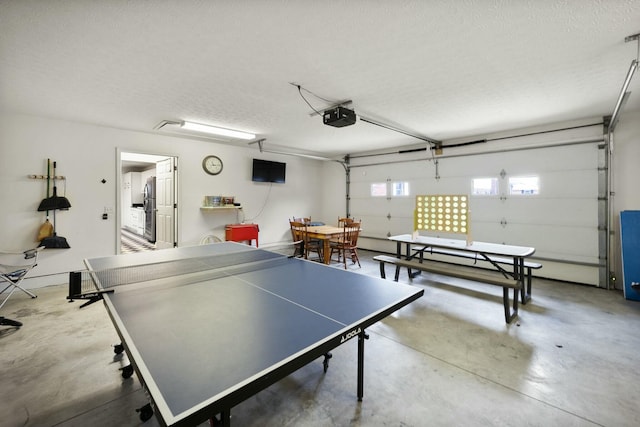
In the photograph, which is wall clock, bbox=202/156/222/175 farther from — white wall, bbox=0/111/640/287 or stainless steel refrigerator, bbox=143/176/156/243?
stainless steel refrigerator, bbox=143/176/156/243

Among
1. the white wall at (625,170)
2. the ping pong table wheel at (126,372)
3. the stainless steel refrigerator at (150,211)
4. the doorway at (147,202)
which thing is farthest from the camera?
the stainless steel refrigerator at (150,211)

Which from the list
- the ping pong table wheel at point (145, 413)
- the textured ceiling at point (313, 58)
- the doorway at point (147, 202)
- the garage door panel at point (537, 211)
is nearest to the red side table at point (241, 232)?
the doorway at point (147, 202)

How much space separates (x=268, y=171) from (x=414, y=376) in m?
5.87

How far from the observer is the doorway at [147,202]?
18.6 feet

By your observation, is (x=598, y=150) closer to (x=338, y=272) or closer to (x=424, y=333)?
(x=424, y=333)

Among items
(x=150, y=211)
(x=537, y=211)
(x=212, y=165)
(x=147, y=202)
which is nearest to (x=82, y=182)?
(x=212, y=165)

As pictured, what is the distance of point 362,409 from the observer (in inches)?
71.4

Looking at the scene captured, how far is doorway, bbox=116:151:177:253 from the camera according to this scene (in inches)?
223

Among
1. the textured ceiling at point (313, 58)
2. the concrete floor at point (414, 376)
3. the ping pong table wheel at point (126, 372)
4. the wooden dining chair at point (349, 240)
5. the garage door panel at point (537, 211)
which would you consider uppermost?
the textured ceiling at point (313, 58)

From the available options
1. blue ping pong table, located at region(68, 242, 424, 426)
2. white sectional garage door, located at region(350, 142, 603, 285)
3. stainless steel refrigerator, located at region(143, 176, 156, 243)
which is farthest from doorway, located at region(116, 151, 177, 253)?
white sectional garage door, located at region(350, 142, 603, 285)

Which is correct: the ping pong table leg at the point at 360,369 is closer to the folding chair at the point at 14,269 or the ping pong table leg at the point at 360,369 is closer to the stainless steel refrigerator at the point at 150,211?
the folding chair at the point at 14,269

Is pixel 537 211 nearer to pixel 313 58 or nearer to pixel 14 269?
pixel 313 58

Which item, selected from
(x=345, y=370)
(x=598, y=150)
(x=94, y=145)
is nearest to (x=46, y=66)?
(x=94, y=145)

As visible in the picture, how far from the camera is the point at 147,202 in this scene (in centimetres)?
852
